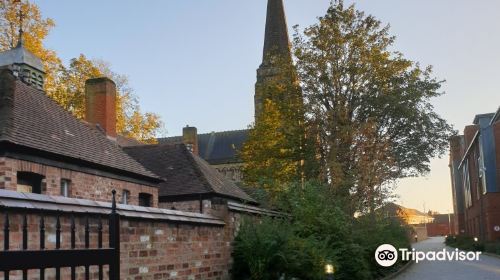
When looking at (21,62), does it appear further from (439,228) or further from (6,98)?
(439,228)

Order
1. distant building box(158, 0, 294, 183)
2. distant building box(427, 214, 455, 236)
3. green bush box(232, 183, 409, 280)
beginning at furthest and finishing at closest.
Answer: distant building box(427, 214, 455, 236), distant building box(158, 0, 294, 183), green bush box(232, 183, 409, 280)

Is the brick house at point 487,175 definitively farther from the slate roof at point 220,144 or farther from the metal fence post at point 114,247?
the metal fence post at point 114,247

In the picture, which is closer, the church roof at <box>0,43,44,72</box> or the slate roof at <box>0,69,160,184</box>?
the slate roof at <box>0,69,160,184</box>

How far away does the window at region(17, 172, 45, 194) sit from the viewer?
51.7 feet

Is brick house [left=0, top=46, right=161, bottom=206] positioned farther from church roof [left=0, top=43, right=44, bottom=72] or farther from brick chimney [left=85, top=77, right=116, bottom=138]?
brick chimney [left=85, top=77, right=116, bottom=138]

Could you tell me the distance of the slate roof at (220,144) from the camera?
211 feet

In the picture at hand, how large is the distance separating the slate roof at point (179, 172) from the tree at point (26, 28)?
25.3 ft

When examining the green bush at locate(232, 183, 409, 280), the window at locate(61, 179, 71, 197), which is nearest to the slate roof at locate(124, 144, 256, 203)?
the green bush at locate(232, 183, 409, 280)

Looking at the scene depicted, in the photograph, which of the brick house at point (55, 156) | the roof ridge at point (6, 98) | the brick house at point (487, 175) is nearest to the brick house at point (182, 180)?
the brick house at point (55, 156)

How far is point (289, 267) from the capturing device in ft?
41.3

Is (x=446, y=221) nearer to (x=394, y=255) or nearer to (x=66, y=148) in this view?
(x=394, y=255)

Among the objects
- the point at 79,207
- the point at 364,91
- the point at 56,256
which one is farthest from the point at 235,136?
the point at 56,256

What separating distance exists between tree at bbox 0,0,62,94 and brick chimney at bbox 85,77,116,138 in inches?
204

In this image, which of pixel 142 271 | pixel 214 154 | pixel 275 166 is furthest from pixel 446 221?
pixel 142 271
